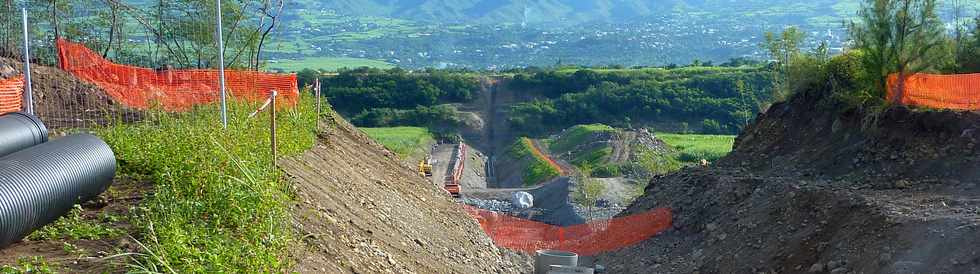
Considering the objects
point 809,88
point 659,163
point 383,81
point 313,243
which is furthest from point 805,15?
point 313,243

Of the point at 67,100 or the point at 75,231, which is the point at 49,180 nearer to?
the point at 75,231

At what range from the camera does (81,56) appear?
16859 mm

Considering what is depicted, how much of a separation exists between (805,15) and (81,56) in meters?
187

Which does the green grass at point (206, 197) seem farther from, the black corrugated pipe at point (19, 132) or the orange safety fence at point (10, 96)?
the orange safety fence at point (10, 96)

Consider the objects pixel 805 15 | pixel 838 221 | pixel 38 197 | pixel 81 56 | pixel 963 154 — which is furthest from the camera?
pixel 805 15

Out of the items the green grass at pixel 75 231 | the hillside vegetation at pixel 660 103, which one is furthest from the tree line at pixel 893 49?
the hillside vegetation at pixel 660 103

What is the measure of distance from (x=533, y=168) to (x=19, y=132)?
1382 inches

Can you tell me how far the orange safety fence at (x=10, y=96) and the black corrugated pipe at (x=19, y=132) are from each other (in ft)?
7.18

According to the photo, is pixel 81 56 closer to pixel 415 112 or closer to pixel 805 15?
pixel 415 112

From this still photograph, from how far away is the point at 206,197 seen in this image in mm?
7797

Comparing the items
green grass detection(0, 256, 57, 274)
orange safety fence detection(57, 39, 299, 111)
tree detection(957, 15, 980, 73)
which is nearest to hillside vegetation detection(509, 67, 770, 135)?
tree detection(957, 15, 980, 73)

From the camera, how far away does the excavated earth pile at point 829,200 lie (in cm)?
1080

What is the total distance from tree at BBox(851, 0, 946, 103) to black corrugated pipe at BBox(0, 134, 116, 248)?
1267cm

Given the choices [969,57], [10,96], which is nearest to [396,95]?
[969,57]
